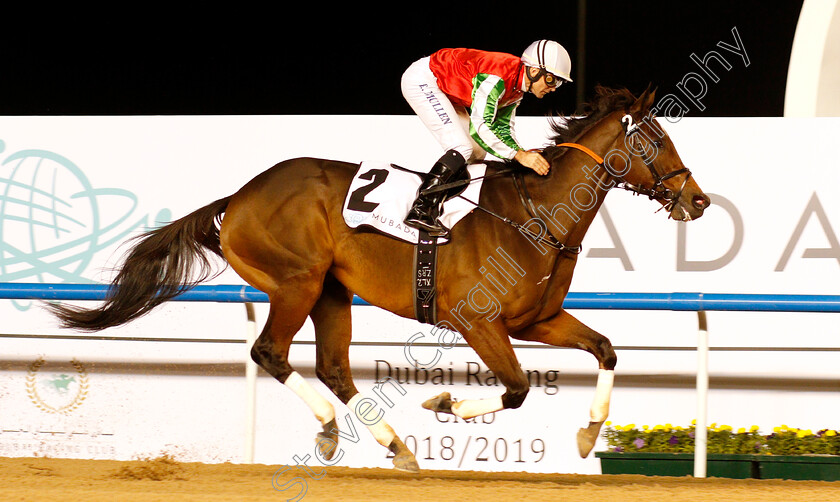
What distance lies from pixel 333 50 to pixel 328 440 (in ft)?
11.6

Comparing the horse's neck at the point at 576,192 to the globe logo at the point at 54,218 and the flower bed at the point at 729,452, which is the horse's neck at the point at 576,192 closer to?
the flower bed at the point at 729,452

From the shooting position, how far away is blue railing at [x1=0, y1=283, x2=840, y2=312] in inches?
151

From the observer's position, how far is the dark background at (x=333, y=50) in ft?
19.8

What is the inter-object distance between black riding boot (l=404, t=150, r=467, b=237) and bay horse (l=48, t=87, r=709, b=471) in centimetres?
9

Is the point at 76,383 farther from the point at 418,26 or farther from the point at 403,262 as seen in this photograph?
the point at 418,26

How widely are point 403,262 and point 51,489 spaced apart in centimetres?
155

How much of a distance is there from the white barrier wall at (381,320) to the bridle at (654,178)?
0.74 meters

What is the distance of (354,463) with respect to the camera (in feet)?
14.7

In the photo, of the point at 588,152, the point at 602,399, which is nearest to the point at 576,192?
the point at 588,152

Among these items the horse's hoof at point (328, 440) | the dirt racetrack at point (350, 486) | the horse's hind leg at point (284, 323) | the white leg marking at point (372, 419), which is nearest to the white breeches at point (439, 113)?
the horse's hind leg at point (284, 323)

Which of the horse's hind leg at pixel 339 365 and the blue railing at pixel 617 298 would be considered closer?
the horse's hind leg at pixel 339 365

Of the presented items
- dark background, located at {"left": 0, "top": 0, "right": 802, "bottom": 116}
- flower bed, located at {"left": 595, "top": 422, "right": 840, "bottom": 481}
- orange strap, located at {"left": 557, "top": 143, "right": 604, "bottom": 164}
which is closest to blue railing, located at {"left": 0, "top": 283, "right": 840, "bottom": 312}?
flower bed, located at {"left": 595, "top": 422, "right": 840, "bottom": 481}

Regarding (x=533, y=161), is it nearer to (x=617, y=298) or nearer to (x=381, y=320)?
(x=617, y=298)

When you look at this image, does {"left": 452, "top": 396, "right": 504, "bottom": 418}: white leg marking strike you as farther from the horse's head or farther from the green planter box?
the horse's head
